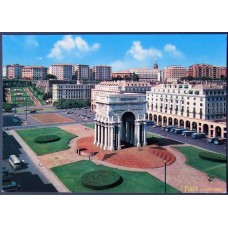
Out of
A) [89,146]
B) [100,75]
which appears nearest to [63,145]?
[89,146]

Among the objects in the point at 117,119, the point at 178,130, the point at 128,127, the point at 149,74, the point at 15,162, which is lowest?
the point at 15,162

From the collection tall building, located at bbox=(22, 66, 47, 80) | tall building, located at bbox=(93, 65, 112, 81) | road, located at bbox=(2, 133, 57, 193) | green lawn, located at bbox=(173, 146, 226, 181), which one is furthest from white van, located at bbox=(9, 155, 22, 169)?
tall building, located at bbox=(93, 65, 112, 81)

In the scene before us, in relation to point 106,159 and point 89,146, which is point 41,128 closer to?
point 89,146

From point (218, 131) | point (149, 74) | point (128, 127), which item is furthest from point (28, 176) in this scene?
point (149, 74)

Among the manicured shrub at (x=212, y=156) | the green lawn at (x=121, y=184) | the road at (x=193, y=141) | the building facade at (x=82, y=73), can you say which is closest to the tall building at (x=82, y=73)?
the building facade at (x=82, y=73)

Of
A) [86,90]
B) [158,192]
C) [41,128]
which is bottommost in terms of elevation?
[158,192]

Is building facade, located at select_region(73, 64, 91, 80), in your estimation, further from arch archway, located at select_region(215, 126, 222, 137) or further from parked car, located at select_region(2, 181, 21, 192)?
parked car, located at select_region(2, 181, 21, 192)

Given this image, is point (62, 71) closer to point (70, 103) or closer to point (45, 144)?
point (70, 103)
